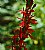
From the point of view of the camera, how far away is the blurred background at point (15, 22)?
2.19m

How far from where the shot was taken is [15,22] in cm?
239

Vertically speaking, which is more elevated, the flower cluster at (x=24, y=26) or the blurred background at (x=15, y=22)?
the flower cluster at (x=24, y=26)

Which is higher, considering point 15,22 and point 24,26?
point 24,26

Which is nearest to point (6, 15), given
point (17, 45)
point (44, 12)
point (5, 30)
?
point (5, 30)

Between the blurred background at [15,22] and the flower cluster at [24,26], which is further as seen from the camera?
the blurred background at [15,22]

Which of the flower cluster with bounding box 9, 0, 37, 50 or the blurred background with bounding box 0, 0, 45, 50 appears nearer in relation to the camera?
the flower cluster with bounding box 9, 0, 37, 50

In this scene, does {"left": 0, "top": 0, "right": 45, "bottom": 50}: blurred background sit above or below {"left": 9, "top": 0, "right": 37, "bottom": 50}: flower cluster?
below

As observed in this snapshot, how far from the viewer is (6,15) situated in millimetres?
2523

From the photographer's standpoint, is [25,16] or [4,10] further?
[4,10]

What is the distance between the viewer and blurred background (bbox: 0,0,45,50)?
2189 mm

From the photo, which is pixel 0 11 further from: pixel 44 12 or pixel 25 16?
pixel 25 16

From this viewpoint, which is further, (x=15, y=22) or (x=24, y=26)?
(x=15, y=22)

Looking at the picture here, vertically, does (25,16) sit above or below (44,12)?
above

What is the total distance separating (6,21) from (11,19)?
128 mm
